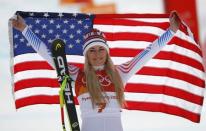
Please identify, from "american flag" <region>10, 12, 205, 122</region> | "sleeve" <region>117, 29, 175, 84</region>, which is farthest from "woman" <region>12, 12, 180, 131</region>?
"american flag" <region>10, 12, 205, 122</region>

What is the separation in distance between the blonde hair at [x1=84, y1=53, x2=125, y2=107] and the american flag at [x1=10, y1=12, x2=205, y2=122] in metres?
2.48

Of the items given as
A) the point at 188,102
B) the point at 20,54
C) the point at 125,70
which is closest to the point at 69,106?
the point at 125,70

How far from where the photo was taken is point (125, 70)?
8.88 m

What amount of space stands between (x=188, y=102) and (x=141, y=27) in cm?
144

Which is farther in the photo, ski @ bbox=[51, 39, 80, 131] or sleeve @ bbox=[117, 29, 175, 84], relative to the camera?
sleeve @ bbox=[117, 29, 175, 84]

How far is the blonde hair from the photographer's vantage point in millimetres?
8414

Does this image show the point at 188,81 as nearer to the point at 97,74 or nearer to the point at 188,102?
the point at 188,102

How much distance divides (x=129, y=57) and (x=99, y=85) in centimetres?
305

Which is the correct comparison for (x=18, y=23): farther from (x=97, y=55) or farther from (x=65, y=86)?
(x=97, y=55)

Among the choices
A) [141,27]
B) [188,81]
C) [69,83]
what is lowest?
[69,83]

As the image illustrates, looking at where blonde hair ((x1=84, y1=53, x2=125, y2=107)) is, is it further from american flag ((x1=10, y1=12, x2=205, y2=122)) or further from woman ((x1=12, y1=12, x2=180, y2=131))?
american flag ((x1=10, y1=12, x2=205, y2=122))

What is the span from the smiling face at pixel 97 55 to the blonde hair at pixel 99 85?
0.18 ft

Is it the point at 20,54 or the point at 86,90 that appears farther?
the point at 20,54

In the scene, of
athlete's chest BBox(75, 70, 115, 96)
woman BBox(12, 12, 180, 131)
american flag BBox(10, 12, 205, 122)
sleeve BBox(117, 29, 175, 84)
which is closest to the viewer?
woman BBox(12, 12, 180, 131)
